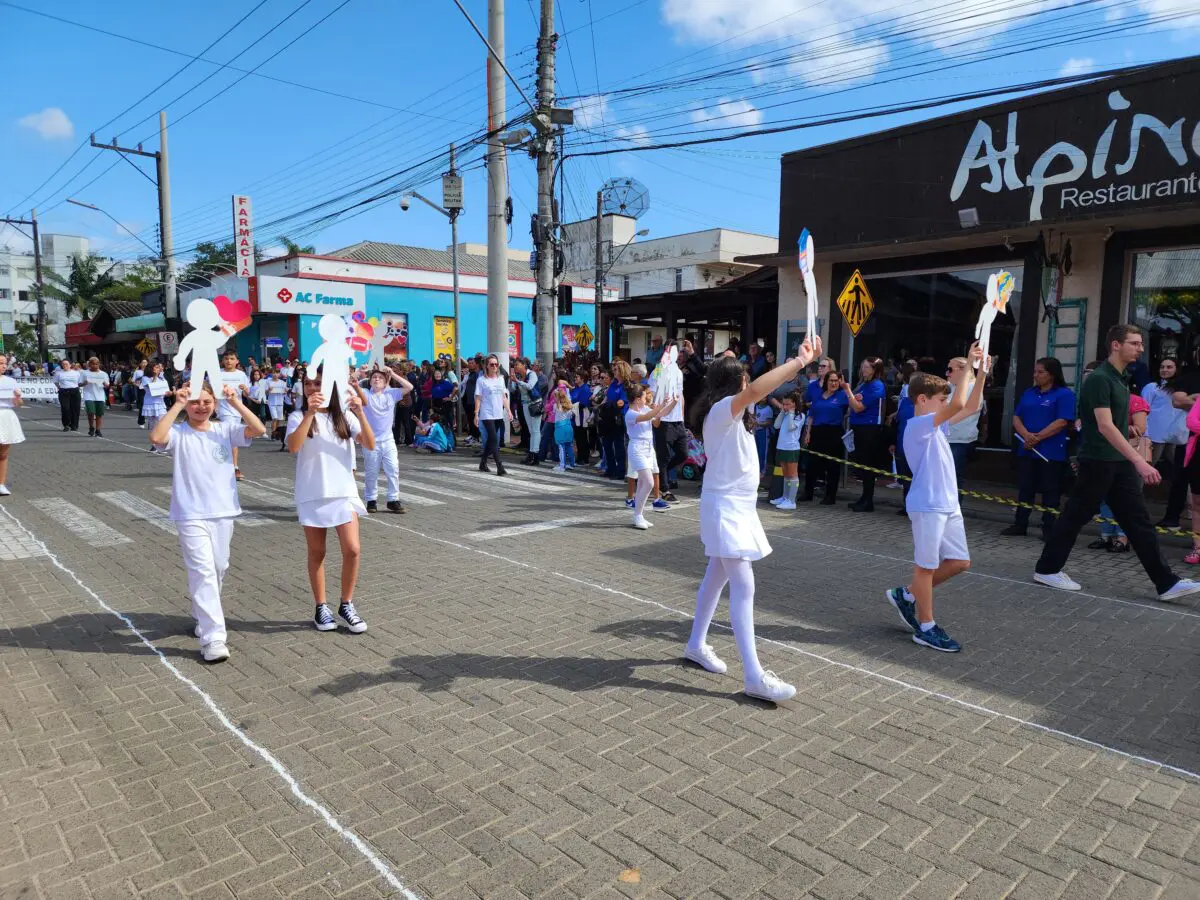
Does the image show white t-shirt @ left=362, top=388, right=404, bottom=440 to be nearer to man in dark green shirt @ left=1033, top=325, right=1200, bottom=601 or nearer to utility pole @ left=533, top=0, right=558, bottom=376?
utility pole @ left=533, top=0, right=558, bottom=376

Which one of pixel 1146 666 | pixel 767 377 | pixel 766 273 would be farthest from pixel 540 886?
pixel 766 273

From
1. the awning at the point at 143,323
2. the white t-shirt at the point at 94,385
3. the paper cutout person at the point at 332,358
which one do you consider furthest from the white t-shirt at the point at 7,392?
the awning at the point at 143,323

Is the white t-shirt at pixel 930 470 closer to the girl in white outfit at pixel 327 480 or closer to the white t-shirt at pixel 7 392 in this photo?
the girl in white outfit at pixel 327 480

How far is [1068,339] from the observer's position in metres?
11.9

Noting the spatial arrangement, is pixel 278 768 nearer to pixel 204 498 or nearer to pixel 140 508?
pixel 204 498

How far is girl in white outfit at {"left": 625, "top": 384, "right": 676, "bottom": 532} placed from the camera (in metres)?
9.12

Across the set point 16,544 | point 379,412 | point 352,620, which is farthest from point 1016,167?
point 16,544

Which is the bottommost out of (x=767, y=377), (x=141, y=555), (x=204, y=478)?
(x=141, y=555)

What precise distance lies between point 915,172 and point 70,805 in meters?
14.1

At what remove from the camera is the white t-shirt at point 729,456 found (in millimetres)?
4285

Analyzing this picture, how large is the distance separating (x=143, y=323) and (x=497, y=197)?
1307 inches

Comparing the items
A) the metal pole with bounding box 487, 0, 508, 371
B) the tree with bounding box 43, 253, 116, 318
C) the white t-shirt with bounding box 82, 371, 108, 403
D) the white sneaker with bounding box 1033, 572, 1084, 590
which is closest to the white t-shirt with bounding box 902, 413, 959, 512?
the white sneaker with bounding box 1033, 572, 1084, 590

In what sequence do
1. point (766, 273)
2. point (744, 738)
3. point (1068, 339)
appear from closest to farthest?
1. point (744, 738)
2. point (1068, 339)
3. point (766, 273)

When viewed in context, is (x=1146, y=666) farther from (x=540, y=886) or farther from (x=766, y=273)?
(x=766, y=273)
